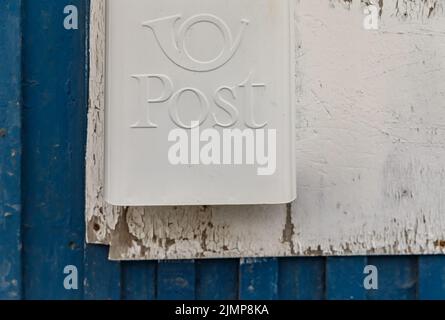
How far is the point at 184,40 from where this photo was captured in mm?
1056

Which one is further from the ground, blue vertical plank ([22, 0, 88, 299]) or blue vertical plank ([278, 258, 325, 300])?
blue vertical plank ([22, 0, 88, 299])

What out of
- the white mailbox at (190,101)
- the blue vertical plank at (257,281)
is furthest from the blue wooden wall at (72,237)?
the white mailbox at (190,101)

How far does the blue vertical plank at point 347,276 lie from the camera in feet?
3.99

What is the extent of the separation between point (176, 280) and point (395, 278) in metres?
0.46

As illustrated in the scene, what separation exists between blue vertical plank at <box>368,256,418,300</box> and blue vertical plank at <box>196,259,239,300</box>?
0.93 ft

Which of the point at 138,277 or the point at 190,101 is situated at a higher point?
the point at 190,101

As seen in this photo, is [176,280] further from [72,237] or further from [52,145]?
[52,145]

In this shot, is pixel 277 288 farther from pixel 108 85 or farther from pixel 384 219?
pixel 108 85

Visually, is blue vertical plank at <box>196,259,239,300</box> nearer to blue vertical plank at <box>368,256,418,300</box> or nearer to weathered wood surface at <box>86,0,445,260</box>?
weathered wood surface at <box>86,0,445,260</box>

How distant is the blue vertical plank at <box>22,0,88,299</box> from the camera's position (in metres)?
1.22

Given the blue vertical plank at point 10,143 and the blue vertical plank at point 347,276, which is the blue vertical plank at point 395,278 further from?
the blue vertical plank at point 10,143

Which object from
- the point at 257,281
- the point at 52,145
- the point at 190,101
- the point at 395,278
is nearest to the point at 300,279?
the point at 257,281

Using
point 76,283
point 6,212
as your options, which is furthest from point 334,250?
point 6,212

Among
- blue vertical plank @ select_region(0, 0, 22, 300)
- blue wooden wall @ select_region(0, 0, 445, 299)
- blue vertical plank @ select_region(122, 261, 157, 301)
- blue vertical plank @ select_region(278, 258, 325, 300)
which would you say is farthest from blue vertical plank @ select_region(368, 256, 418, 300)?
blue vertical plank @ select_region(0, 0, 22, 300)
